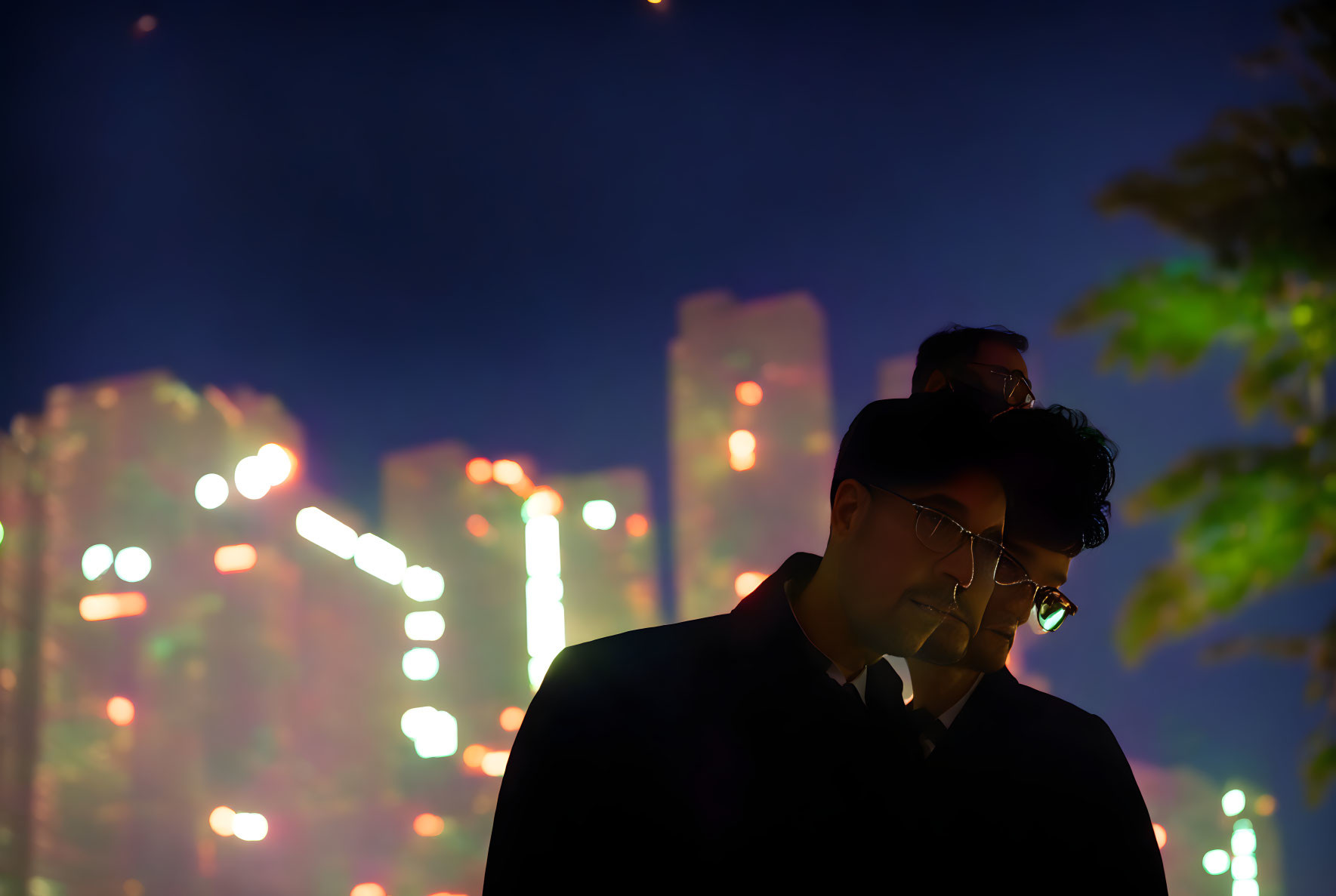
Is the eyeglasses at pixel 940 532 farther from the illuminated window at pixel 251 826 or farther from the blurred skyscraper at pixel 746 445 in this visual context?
the illuminated window at pixel 251 826

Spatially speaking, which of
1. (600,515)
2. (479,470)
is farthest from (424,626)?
(600,515)

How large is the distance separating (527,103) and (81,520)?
212 centimetres

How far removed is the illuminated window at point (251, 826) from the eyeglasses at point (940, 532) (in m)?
3.16

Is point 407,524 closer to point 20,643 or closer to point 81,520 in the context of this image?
point 81,520

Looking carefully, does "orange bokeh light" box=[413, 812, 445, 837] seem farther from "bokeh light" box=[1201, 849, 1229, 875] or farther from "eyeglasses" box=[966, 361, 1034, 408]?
"eyeglasses" box=[966, 361, 1034, 408]

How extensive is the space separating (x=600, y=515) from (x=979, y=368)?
233cm

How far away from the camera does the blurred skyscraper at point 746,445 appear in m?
3.24

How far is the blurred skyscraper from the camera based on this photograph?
10.6 feet

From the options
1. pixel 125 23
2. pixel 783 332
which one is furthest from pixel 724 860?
pixel 125 23

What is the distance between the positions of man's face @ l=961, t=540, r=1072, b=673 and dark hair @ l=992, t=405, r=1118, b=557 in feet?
0.05

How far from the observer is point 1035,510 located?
1.11 meters

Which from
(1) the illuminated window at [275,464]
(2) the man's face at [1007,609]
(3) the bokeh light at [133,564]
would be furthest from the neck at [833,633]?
(3) the bokeh light at [133,564]

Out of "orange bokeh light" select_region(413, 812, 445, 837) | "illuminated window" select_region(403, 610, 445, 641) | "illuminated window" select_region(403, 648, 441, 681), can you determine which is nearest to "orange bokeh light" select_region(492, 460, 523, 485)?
"illuminated window" select_region(403, 610, 445, 641)

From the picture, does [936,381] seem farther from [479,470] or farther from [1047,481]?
[479,470]
